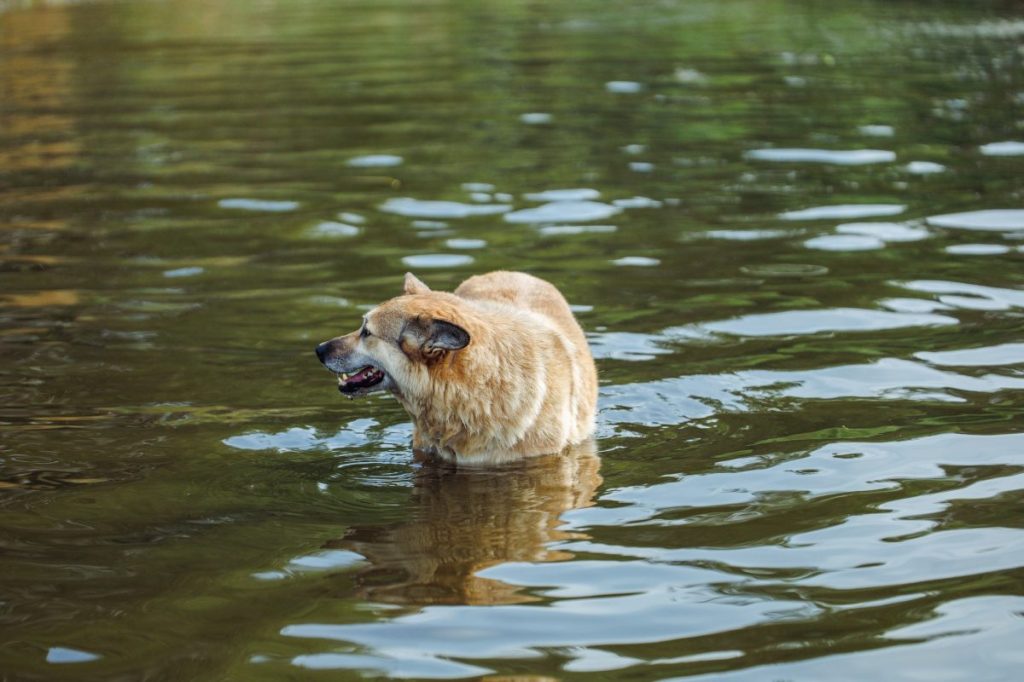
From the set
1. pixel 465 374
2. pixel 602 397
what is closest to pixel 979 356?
pixel 602 397

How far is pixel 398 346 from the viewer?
8461mm

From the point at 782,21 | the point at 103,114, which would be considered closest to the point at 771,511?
the point at 103,114

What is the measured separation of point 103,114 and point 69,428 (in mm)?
14298

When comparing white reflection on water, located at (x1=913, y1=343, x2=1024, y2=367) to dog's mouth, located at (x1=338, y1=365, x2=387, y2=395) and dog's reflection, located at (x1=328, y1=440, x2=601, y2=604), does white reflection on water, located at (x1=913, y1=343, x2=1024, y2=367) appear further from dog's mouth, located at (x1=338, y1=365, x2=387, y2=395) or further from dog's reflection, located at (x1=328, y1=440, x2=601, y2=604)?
dog's mouth, located at (x1=338, y1=365, x2=387, y2=395)

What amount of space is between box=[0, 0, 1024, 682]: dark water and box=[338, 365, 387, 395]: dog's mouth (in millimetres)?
434

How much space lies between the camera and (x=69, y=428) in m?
9.08

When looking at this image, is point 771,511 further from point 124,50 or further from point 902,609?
point 124,50

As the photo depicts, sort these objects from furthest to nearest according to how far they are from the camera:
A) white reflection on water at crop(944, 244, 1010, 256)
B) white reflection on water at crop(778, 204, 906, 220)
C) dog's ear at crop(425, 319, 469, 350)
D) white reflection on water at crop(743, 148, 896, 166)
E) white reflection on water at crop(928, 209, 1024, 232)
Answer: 1. white reflection on water at crop(743, 148, 896, 166)
2. white reflection on water at crop(778, 204, 906, 220)
3. white reflection on water at crop(928, 209, 1024, 232)
4. white reflection on water at crop(944, 244, 1010, 256)
5. dog's ear at crop(425, 319, 469, 350)

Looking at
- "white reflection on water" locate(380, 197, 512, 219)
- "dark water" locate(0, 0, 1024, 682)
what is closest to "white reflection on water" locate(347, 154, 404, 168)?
"dark water" locate(0, 0, 1024, 682)

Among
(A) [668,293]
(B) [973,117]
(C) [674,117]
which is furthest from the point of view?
(C) [674,117]

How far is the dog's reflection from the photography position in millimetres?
6559

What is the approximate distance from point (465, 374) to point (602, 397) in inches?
61.0

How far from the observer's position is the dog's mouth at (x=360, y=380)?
8617 millimetres

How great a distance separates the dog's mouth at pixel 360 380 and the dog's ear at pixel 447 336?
500 millimetres
